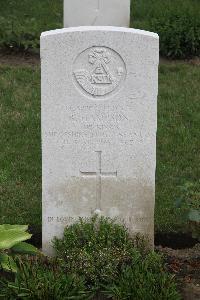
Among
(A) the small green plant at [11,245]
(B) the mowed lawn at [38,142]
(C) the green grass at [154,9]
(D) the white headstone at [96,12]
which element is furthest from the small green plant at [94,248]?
(C) the green grass at [154,9]

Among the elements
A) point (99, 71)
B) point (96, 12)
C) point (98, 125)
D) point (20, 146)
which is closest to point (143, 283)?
point (98, 125)

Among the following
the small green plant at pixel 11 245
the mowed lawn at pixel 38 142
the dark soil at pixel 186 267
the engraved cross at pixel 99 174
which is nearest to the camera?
the small green plant at pixel 11 245

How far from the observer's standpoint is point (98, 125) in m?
5.14

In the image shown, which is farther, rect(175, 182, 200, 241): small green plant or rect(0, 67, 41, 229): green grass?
rect(0, 67, 41, 229): green grass

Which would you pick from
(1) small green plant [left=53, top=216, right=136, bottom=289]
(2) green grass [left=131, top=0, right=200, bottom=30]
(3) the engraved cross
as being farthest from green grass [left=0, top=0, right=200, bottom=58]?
(1) small green plant [left=53, top=216, right=136, bottom=289]

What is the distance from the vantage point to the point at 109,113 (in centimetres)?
512

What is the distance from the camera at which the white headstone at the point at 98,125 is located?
16.3 feet

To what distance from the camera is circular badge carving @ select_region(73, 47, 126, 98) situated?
4.99 m

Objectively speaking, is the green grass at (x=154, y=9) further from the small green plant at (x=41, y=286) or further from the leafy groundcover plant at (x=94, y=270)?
the small green plant at (x=41, y=286)

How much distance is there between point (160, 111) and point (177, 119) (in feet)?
0.87

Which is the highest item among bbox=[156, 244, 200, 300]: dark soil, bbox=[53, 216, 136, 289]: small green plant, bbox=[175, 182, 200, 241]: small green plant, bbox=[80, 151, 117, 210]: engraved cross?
bbox=[80, 151, 117, 210]: engraved cross

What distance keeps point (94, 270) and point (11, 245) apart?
22.6 inches

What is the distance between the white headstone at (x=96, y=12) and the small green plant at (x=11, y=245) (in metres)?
4.88

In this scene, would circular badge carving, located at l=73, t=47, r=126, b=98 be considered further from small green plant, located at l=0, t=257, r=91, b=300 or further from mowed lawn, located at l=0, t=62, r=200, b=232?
small green plant, located at l=0, t=257, r=91, b=300
